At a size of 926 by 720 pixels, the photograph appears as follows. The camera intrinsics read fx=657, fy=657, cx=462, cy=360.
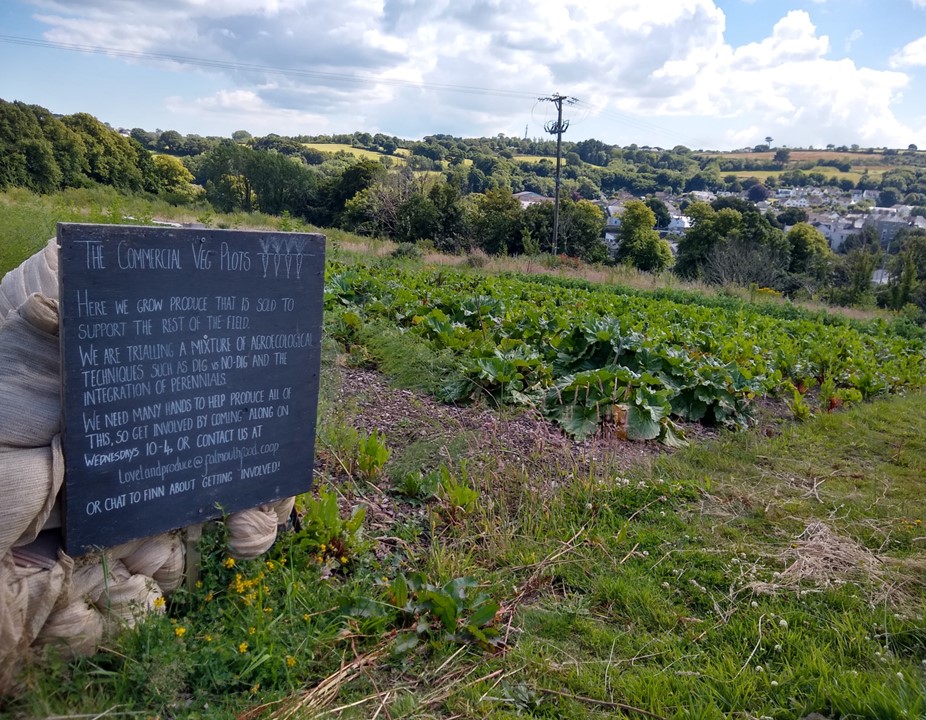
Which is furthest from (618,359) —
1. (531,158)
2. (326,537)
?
(531,158)

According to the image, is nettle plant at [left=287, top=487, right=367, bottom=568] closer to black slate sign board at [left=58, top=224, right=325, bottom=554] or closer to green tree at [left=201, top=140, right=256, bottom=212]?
black slate sign board at [left=58, top=224, right=325, bottom=554]

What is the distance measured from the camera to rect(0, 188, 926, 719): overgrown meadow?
8.44 feet

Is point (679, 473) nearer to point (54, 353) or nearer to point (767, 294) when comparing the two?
point (54, 353)

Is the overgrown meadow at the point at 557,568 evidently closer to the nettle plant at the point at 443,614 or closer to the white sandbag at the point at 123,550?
the nettle plant at the point at 443,614

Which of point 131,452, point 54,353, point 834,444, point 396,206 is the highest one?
point 396,206

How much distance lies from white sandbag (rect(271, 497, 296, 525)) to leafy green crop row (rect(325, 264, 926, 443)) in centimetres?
292

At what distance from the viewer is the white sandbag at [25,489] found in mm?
2268

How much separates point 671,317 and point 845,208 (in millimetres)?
104013

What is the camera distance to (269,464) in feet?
10.5

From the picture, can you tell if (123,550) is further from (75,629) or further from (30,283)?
(30,283)

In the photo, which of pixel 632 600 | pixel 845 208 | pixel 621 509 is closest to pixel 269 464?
pixel 632 600

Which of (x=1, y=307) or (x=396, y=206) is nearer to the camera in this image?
(x=1, y=307)

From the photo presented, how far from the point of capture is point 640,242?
49094 mm

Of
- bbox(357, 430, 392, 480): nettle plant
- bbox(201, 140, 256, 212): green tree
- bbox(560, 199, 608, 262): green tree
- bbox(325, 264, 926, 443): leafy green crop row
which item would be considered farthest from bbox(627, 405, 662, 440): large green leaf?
bbox(201, 140, 256, 212): green tree
